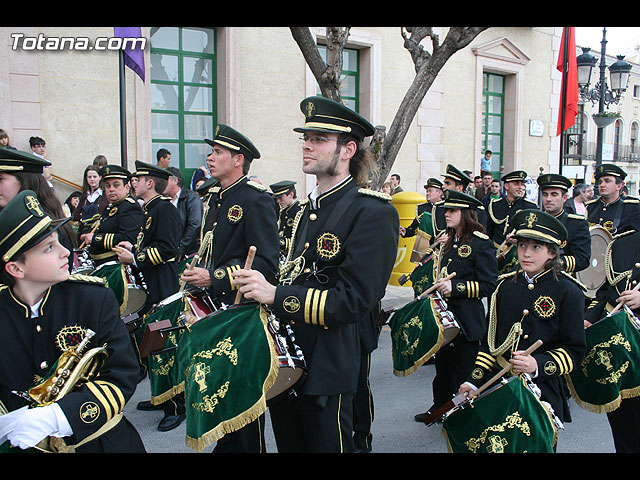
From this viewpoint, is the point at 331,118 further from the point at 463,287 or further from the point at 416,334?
the point at 463,287

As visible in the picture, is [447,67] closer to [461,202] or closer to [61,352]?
[461,202]

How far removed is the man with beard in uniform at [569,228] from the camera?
5.76 meters

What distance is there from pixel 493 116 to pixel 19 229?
61.0ft

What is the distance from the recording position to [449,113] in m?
16.6

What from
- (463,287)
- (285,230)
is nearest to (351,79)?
(285,230)

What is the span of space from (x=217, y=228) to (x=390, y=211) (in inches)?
64.2

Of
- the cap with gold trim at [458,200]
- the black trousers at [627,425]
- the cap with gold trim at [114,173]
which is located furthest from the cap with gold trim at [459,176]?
the cap with gold trim at [114,173]

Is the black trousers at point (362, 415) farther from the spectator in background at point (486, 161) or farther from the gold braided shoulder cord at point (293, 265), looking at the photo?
the spectator in background at point (486, 161)

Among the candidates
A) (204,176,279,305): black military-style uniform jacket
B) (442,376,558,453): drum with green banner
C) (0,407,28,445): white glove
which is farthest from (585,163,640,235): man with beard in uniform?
(0,407,28,445): white glove

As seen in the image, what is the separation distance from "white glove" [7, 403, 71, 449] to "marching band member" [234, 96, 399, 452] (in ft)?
2.96

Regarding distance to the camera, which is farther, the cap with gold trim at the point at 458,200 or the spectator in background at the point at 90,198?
the spectator in background at the point at 90,198

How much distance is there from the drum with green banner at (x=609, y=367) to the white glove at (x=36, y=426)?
A: 3.19 metres

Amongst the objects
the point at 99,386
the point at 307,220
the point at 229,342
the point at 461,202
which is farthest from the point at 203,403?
the point at 461,202

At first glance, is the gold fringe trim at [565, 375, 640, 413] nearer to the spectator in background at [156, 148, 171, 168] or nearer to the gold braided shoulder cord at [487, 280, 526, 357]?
the gold braided shoulder cord at [487, 280, 526, 357]
